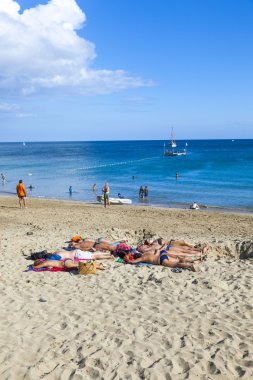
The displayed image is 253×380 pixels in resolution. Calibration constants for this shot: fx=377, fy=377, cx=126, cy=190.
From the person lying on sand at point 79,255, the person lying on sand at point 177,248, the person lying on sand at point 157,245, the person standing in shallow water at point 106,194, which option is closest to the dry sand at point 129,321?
the person lying on sand at point 177,248

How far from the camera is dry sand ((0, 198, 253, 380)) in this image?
5266 mm

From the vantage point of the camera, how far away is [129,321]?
6.62 m

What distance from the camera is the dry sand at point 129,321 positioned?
5.27 metres

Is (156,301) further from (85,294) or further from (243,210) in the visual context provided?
(243,210)

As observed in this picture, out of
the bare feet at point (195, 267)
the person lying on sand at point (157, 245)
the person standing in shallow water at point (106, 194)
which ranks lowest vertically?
the person standing in shallow water at point (106, 194)

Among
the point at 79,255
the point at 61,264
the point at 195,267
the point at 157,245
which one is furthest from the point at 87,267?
the point at 195,267

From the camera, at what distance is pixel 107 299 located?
7625 mm

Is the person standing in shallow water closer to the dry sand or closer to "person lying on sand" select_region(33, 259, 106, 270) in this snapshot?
the dry sand

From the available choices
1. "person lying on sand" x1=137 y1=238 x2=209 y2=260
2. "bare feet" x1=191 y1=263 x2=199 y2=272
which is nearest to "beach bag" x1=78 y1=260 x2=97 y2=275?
"person lying on sand" x1=137 y1=238 x2=209 y2=260

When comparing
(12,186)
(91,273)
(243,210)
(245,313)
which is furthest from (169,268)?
(12,186)

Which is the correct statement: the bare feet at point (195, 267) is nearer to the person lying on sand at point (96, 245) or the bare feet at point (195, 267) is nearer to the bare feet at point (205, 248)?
the bare feet at point (205, 248)

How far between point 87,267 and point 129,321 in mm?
2828

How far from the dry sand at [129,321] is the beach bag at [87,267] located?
188mm

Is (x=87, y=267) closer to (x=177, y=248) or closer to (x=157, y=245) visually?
(x=157, y=245)
